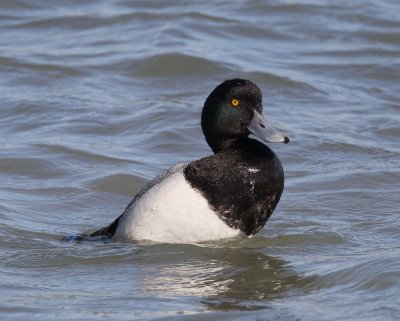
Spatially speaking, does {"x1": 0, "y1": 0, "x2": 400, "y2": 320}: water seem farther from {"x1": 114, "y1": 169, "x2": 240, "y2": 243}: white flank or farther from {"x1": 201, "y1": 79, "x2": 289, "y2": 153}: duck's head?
{"x1": 201, "y1": 79, "x2": 289, "y2": 153}: duck's head

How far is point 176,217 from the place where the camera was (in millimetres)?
8539

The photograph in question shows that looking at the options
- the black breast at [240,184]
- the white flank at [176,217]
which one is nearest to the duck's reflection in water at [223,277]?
the white flank at [176,217]

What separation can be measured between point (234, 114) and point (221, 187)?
68 cm

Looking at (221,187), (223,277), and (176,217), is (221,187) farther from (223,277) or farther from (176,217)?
(223,277)

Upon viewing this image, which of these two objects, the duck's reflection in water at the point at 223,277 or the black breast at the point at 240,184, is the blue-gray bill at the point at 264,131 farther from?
the duck's reflection in water at the point at 223,277

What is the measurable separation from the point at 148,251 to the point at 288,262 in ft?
3.42

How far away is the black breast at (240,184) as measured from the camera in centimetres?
847

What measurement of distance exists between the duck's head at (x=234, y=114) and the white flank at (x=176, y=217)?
1.47 ft

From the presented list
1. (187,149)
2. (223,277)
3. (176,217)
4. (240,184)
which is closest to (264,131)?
(240,184)

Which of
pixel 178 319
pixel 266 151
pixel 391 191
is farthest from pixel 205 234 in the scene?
pixel 391 191

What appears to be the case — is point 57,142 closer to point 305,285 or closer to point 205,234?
point 205,234

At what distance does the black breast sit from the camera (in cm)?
847

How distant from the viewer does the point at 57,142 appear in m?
12.3

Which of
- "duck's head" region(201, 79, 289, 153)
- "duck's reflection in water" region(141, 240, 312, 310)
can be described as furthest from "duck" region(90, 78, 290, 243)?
"duck's reflection in water" region(141, 240, 312, 310)
